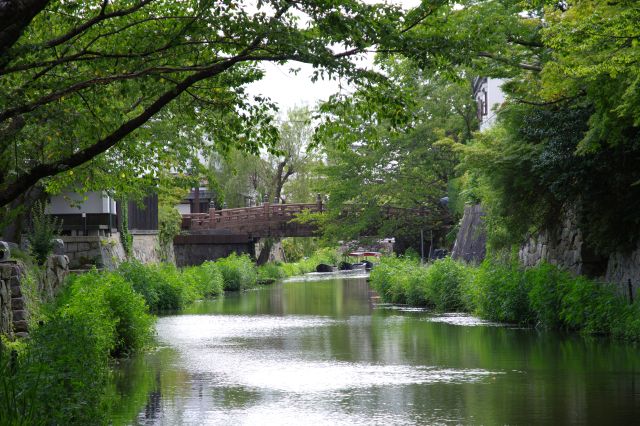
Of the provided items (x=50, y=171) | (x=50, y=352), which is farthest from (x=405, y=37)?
(x=50, y=352)

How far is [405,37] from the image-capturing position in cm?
1078

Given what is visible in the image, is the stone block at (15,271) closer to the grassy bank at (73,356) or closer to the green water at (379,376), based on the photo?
the grassy bank at (73,356)

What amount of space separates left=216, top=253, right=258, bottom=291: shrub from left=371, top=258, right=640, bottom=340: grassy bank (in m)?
14.7

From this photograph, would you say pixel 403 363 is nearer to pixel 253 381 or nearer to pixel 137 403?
pixel 253 381

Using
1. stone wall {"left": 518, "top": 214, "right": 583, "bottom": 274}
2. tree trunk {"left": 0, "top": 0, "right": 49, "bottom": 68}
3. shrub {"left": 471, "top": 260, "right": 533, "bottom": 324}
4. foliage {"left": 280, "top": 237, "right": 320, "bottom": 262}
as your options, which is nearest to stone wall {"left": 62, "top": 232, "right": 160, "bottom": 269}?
shrub {"left": 471, "top": 260, "right": 533, "bottom": 324}

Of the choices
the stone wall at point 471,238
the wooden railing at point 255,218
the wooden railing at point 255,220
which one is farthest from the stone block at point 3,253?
the wooden railing at point 255,218

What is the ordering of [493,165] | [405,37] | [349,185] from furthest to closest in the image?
[349,185]
[493,165]
[405,37]

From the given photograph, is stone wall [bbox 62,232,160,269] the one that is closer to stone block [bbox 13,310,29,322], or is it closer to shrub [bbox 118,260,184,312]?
shrub [bbox 118,260,184,312]

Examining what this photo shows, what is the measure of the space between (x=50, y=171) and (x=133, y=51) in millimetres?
2470

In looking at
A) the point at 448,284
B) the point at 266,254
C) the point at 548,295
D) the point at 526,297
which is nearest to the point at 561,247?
the point at 526,297

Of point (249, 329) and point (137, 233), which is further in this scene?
point (137, 233)

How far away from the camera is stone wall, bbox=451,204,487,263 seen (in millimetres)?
33219

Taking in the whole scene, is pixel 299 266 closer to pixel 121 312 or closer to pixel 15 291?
pixel 121 312

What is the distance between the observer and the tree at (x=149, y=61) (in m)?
10.1
